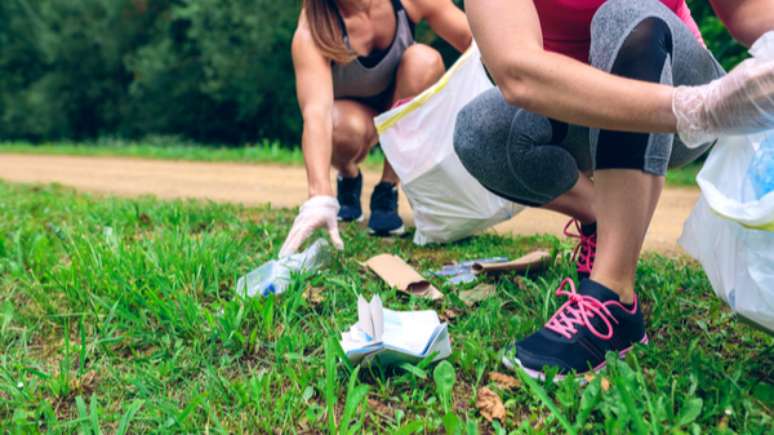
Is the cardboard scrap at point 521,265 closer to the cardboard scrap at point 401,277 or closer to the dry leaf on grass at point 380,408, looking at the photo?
the cardboard scrap at point 401,277

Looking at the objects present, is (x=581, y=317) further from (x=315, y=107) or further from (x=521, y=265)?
(x=315, y=107)

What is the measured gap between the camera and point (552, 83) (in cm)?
136

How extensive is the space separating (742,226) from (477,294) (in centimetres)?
84

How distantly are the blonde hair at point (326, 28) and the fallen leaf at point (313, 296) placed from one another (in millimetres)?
1195

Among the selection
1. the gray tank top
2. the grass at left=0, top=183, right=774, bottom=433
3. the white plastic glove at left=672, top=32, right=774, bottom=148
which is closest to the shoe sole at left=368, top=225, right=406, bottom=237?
the grass at left=0, top=183, right=774, bottom=433

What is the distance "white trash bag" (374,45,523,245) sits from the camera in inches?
103

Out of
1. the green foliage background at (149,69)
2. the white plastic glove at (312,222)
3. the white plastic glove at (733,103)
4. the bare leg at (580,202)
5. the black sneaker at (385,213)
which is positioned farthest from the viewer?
the green foliage background at (149,69)

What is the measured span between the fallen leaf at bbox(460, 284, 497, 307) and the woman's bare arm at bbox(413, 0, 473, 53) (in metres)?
1.19

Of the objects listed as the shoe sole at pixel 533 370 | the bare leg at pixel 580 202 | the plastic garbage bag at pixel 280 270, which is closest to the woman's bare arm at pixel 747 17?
the bare leg at pixel 580 202

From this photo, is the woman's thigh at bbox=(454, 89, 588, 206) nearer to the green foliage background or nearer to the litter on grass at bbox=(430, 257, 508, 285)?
the litter on grass at bbox=(430, 257, 508, 285)

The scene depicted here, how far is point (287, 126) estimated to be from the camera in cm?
1261

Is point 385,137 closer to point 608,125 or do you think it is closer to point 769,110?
point 608,125

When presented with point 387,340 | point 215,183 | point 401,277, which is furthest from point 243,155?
point 387,340

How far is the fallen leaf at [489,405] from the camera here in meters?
1.38
